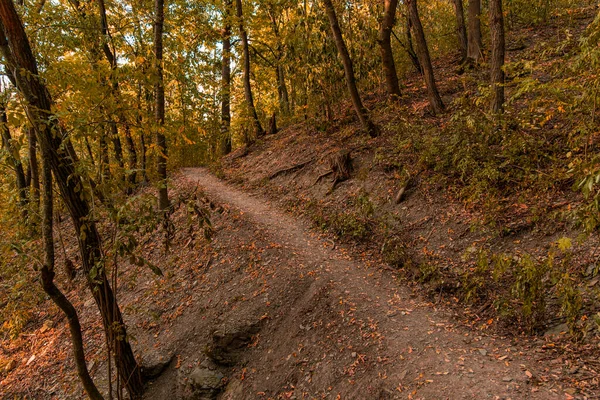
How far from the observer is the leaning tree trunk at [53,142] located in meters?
3.71

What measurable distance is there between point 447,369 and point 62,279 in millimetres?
11316

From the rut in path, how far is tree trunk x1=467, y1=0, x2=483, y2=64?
8.73m

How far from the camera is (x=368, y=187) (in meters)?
8.67

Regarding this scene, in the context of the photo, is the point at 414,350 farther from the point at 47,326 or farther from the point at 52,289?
the point at 47,326

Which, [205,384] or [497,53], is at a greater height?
[497,53]

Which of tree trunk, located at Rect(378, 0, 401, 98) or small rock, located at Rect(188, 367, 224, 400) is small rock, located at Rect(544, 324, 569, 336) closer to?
small rock, located at Rect(188, 367, 224, 400)

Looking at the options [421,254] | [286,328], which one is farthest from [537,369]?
[286,328]

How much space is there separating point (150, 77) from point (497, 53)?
6506 mm

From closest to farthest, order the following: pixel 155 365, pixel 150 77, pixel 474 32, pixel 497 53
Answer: pixel 150 77
pixel 155 365
pixel 497 53
pixel 474 32

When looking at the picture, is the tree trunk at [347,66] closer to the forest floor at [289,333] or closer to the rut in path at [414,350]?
the forest floor at [289,333]

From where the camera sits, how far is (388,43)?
10039 millimetres

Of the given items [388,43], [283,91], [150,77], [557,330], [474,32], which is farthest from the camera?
[283,91]

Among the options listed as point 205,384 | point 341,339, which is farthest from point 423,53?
point 205,384

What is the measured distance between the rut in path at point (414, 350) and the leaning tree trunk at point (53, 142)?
96.5 inches
